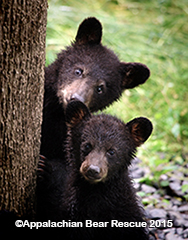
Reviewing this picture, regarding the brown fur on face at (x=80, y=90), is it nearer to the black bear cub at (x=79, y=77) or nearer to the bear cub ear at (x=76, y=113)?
the black bear cub at (x=79, y=77)

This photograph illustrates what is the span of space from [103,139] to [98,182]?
378 millimetres

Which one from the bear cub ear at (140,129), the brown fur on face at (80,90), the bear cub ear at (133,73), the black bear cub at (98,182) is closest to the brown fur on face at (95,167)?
the black bear cub at (98,182)

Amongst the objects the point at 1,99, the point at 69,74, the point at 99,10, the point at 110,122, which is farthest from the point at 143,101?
the point at 1,99

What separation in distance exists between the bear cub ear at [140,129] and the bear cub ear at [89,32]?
3.75ft

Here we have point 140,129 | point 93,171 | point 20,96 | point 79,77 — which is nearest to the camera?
point 20,96

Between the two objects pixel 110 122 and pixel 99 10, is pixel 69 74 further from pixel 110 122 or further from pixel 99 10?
pixel 99 10

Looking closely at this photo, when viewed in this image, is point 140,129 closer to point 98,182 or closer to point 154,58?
point 98,182

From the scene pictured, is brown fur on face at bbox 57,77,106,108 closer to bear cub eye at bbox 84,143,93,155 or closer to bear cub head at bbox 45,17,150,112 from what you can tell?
bear cub head at bbox 45,17,150,112

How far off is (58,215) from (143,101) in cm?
366

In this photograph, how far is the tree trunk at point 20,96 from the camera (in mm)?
2059

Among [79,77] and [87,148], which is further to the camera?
[79,77]

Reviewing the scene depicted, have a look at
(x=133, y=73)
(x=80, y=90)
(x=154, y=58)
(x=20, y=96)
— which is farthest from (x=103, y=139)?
(x=154, y=58)

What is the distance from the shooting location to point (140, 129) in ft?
9.69

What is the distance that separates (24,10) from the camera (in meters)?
2.07
